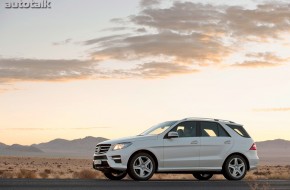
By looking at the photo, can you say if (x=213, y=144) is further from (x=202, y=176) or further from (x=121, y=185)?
(x=121, y=185)

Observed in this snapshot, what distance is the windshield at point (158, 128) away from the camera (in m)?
20.5

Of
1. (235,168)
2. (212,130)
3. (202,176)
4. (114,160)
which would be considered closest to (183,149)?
(212,130)

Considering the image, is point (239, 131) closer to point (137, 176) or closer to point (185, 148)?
point (185, 148)

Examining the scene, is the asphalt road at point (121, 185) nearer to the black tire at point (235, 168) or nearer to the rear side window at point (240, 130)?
the black tire at point (235, 168)

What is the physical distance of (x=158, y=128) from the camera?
68.1ft

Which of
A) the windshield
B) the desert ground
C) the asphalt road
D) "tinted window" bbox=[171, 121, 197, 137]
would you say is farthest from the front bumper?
the desert ground

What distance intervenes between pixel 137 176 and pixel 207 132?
2.86 metres

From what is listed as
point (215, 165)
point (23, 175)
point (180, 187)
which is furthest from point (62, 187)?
point (23, 175)

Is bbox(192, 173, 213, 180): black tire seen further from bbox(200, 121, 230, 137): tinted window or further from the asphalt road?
the asphalt road

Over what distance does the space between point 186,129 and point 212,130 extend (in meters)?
0.98

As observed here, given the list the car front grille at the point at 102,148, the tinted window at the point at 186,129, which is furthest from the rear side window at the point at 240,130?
the car front grille at the point at 102,148

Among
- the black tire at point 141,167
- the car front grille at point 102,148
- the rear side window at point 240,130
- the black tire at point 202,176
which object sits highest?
the rear side window at point 240,130

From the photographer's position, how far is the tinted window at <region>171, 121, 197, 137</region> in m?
20.6

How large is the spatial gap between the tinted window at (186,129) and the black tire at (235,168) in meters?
1.42
